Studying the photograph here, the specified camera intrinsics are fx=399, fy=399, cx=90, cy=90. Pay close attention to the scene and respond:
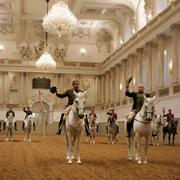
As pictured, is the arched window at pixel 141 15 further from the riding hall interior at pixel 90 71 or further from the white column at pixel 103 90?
the white column at pixel 103 90

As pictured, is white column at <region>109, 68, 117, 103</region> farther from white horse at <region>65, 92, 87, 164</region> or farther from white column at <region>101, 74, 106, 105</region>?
white horse at <region>65, 92, 87, 164</region>

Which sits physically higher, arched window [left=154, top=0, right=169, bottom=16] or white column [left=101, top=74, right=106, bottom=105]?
arched window [left=154, top=0, right=169, bottom=16]

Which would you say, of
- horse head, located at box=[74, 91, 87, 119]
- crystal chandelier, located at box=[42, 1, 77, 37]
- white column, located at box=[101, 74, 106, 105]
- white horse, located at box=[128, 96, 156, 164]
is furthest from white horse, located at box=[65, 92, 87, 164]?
Answer: white column, located at box=[101, 74, 106, 105]

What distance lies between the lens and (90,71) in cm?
4934

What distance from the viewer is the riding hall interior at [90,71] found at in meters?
10.7

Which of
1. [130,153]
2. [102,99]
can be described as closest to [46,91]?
[102,99]

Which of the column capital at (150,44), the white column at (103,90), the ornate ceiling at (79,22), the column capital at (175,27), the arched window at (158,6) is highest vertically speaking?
the ornate ceiling at (79,22)

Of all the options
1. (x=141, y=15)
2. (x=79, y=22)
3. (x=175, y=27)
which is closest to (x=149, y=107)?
(x=175, y=27)

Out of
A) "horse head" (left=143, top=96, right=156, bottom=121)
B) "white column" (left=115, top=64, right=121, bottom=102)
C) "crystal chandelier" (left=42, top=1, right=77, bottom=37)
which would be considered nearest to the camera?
"horse head" (left=143, top=96, right=156, bottom=121)

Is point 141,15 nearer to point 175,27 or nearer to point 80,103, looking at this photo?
point 175,27

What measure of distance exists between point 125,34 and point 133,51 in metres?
7.07

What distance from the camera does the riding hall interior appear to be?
10680 millimetres

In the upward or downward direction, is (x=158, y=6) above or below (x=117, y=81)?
above

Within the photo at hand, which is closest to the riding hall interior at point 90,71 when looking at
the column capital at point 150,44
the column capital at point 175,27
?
the column capital at point 175,27
